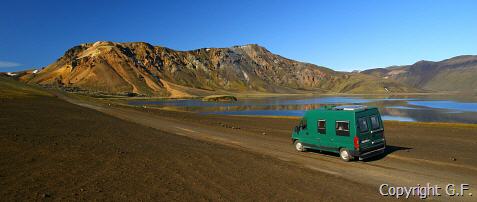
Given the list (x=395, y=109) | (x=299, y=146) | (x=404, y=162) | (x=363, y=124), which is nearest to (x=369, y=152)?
(x=363, y=124)

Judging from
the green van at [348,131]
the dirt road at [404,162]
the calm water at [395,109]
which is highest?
the green van at [348,131]

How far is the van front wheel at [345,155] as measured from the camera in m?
18.3

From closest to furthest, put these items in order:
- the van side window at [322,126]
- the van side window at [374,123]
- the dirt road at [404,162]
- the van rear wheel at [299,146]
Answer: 1. the dirt road at [404,162]
2. the van side window at [374,123]
3. the van side window at [322,126]
4. the van rear wheel at [299,146]

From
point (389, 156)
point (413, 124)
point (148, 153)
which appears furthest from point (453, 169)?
point (413, 124)

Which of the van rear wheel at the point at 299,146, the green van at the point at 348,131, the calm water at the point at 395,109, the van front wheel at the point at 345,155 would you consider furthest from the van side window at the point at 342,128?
the calm water at the point at 395,109

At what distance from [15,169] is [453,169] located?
17428 mm

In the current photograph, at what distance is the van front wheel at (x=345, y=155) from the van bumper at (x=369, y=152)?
365 mm

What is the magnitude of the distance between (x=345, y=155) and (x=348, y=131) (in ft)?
4.15

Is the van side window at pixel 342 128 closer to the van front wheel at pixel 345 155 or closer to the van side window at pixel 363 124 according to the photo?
the van side window at pixel 363 124

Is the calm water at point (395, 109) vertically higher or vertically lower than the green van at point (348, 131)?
lower

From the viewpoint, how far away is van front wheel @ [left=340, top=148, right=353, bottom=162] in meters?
18.3

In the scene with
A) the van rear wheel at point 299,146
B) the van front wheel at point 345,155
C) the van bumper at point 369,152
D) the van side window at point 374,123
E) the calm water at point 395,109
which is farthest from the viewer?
the calm water at point 395,109

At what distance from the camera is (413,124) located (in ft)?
137

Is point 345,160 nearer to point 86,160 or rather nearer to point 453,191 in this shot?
point 453,191
